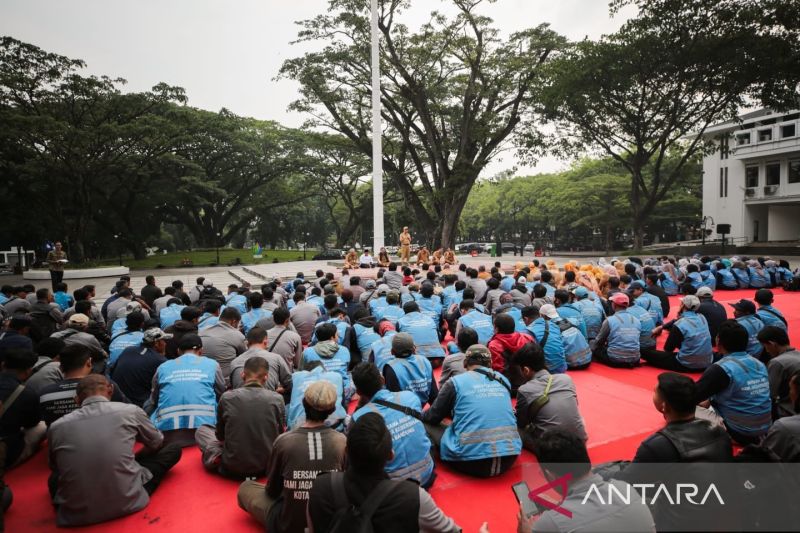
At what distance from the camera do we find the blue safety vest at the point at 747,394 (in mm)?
3617

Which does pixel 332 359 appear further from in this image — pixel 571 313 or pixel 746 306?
pixel 746 306

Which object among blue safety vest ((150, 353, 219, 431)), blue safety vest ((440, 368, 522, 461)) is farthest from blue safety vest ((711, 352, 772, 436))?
blue safety vest ((150, 353, 219, 431))

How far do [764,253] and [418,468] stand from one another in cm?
3051

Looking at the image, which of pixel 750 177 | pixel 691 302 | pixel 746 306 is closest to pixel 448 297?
pixel 691 302

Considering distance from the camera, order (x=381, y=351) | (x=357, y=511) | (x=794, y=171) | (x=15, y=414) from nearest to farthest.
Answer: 1. (x=357, y=511)
2. (x=15, y=414)
3. (x=381, y=351)
4. (x=794, y=171)

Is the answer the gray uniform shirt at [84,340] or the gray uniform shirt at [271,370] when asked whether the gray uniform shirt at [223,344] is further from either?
the gray uniform shirt at [84,340]

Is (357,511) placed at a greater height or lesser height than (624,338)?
greater

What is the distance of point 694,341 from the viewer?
5766 millimetres

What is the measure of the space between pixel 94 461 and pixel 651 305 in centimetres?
758

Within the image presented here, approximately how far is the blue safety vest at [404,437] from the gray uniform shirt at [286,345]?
97.8 inches

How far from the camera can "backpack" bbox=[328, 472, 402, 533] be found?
187 centimetres

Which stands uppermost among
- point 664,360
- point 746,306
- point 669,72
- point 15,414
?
point 669,72

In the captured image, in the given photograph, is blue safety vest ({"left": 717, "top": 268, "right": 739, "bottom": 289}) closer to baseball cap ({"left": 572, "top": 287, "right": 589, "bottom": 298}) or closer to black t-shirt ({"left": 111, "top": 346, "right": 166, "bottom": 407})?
baseball cap ({"left": 572, "top": 287, "right": 589, "bottom": 298})

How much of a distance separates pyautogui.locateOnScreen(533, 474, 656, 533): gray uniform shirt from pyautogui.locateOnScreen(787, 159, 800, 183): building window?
40378 mm
